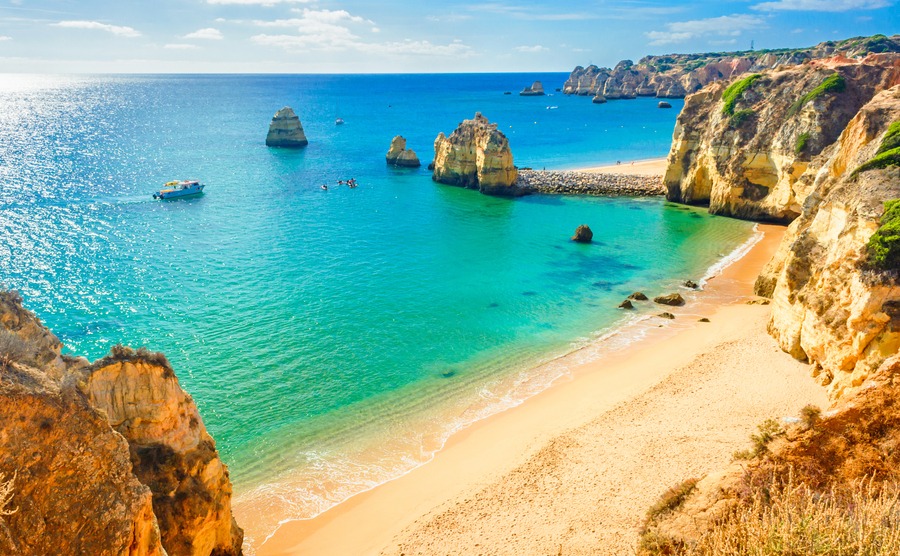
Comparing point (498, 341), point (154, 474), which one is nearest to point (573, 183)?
point (498, 341)

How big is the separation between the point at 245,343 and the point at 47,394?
23.2m

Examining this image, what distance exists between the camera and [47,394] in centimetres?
887

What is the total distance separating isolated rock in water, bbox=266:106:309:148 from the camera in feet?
336

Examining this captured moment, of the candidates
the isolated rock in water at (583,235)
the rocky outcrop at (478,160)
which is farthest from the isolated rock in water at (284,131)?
the isolated rock in water at (583,235)

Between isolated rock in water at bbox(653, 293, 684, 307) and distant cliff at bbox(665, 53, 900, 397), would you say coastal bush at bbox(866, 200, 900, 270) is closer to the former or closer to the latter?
distant cliff at bbox(665, 53, 900, 397)

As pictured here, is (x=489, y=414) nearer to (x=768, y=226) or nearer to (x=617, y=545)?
(x=617, y=545)

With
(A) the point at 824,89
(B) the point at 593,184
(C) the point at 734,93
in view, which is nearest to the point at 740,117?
(C) the point at 734,93

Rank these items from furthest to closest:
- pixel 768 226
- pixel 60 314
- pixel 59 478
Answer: pixel 768 226, pixel 60 314, pixel 59 478

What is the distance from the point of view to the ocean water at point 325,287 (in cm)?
2503

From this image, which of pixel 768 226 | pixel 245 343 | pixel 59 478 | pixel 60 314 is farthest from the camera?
pixel 768 226

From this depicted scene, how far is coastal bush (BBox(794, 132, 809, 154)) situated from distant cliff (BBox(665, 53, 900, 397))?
0.33ft

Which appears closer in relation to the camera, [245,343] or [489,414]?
[489,414]

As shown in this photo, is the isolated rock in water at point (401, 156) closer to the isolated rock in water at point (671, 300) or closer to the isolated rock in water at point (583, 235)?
the isolated rock in water at point (583, 235)

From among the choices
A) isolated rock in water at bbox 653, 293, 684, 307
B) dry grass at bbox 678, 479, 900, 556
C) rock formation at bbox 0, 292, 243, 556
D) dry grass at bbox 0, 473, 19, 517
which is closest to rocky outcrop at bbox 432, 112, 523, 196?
isolated rock in water at bbox 653, 293, 684, 307
